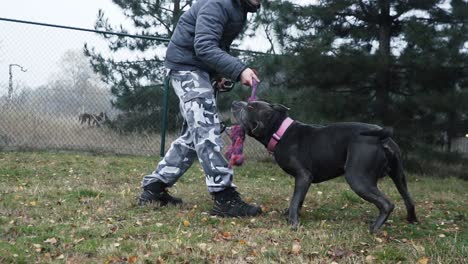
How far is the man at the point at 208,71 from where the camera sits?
152 inches

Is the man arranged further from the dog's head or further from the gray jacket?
the dog's head

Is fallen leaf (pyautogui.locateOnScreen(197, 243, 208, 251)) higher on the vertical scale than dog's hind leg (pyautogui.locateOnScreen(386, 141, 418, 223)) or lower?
lower

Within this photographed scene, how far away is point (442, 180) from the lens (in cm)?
798

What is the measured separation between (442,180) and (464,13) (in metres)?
2.51

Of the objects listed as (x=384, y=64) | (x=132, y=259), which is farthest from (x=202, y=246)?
(x=384, y=64)

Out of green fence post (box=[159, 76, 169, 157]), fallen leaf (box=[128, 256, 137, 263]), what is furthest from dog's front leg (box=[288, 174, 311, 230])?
green fence post (box=[159, 76, 169, 157])

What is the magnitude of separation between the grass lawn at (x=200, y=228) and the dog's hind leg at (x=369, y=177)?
6.4 inches

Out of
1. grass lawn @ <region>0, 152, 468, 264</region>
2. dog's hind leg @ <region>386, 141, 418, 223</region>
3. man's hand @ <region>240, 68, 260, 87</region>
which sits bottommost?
grass lawn @ <region>0, 152, 468, 264</region>

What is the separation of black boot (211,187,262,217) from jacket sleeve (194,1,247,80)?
0.93 metres

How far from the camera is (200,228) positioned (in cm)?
362

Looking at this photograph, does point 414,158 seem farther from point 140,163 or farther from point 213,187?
point 213,187

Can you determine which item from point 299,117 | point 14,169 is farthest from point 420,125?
point 14,169

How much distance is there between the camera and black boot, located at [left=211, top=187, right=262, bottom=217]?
160 inches

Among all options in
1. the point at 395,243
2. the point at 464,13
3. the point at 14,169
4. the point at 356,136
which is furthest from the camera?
the point at 464,13
